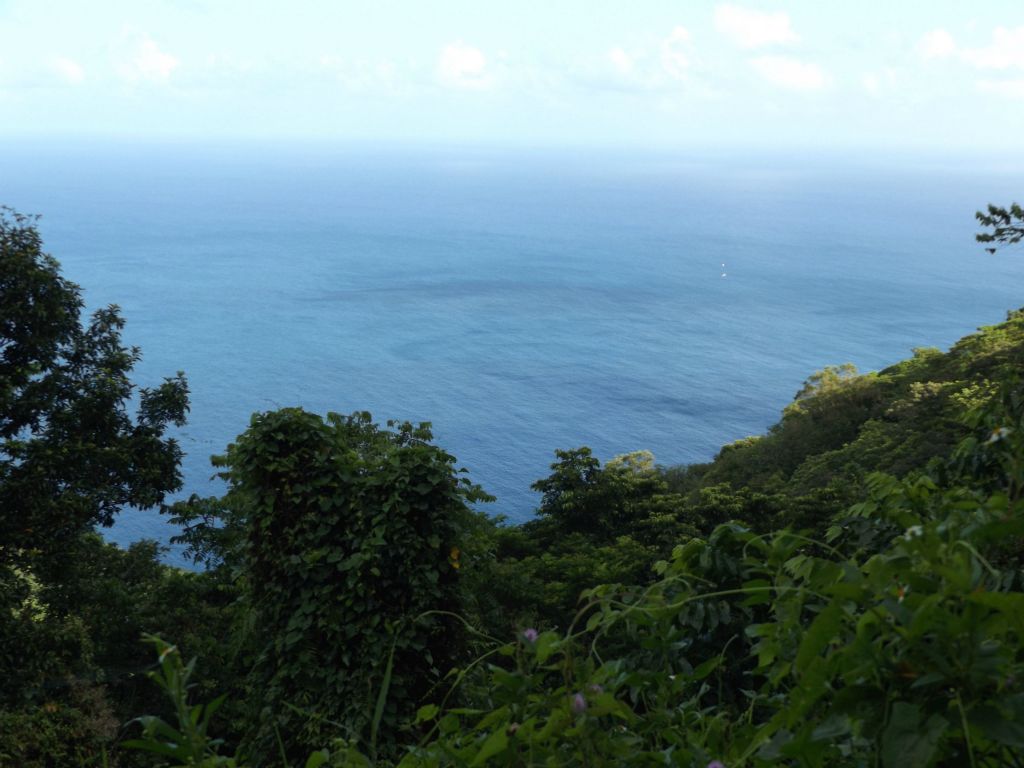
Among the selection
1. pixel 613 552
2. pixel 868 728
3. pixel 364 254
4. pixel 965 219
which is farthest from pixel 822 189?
pixel 868 728

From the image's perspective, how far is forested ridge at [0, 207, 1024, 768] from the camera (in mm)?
855

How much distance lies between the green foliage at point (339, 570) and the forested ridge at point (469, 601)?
0.07 ft

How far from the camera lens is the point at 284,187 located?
160 meters

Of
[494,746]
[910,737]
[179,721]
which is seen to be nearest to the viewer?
[910,737]

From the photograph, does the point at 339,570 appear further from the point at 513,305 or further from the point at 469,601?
the point at 513,305

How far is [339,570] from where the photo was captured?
19.5ft

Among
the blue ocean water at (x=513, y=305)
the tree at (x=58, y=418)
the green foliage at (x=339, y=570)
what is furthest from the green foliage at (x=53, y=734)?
the blue ocean water at (x=513, y=305)

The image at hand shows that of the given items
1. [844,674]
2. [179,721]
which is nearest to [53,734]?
[179,721]

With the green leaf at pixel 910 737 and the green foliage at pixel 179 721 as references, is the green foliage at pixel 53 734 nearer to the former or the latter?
the green foliage at pixel 179 721

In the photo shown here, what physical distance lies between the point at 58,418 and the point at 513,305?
214ft

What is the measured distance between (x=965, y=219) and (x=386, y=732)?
14555cm

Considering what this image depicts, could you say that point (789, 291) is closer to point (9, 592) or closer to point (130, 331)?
point (130, 331)

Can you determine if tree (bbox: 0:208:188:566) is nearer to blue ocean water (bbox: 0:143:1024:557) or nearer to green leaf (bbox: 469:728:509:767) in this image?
green leaf (bbox: 469:728:509:767)

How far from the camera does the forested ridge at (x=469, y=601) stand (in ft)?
2.81
